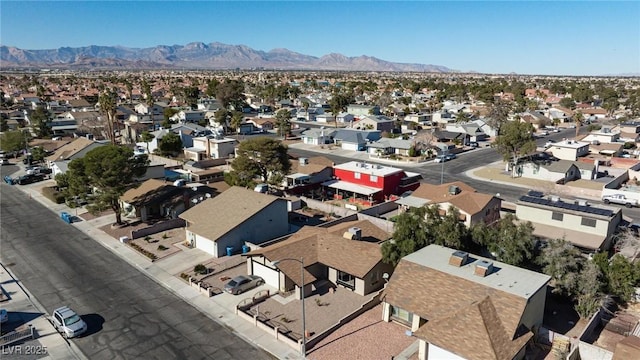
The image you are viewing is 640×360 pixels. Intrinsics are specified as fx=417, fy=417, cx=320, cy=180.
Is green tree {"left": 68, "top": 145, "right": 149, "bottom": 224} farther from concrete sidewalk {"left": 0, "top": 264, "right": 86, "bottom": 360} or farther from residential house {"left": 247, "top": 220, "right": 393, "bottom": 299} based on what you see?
residential house {"left": 247, "top": 220, "right": 393, "bottom": 299}

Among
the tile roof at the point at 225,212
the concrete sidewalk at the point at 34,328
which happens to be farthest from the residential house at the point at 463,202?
the concrete sidewalk at the point at 34,328

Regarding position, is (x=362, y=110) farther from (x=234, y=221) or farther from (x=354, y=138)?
(x=234, y=221)

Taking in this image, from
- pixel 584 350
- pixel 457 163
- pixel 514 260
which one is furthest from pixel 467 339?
pixel 457 163

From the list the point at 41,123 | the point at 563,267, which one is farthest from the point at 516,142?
the point at 41,123

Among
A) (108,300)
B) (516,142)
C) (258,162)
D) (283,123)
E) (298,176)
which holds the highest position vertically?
(516,142)

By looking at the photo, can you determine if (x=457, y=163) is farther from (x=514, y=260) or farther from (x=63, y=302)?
(x=63, y=302)

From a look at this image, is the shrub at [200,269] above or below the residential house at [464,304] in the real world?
below

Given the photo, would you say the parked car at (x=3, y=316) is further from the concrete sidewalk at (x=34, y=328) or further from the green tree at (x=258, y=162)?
the green tree at (x=258, y=162)
